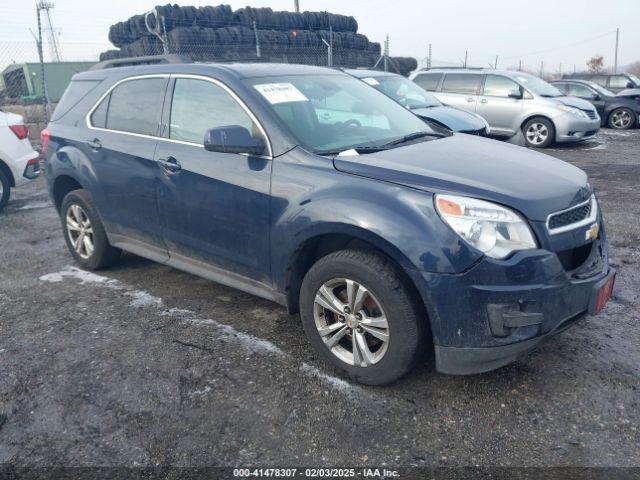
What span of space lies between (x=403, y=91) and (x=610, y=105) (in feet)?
29.7

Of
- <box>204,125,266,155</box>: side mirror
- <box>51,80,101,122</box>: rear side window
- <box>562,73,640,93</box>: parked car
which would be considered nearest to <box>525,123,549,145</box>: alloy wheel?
<box>562,73,640,93</box>: parked car

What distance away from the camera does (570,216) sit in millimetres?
2758

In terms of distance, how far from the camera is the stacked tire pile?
13305 millimetres

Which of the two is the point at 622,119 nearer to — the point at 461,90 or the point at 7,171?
the point at 461,90

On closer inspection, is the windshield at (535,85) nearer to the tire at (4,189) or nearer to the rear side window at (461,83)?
the rear side window at (461,83)

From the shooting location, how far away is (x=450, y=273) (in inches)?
98.5

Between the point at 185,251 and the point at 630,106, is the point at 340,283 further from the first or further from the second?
the point at 630,106

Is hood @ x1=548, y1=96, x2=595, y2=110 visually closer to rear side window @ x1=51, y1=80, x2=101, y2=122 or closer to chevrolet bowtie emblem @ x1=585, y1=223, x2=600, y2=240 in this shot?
chevrolet bowtie emblem @ x1=585, y1=223, x2=600, y2=240

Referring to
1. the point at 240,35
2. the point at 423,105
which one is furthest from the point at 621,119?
the point at 240,35

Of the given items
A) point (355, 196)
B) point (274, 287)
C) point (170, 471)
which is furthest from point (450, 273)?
point (170, 471)

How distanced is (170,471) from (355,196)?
155cm

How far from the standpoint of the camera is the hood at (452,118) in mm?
7832

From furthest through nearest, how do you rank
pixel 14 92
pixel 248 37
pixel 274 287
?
pixel 14 92
pixel 248 37
pixel 274 287

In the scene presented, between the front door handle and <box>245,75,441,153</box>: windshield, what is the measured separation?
2.36ft
